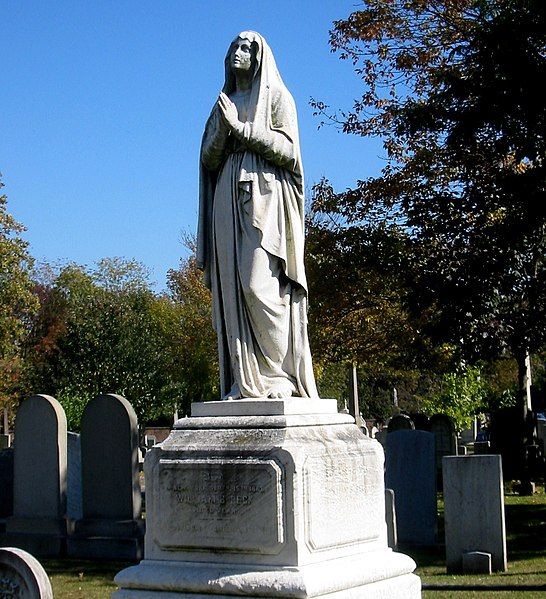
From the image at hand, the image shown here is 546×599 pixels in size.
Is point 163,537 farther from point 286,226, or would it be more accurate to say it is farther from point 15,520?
point 15,520

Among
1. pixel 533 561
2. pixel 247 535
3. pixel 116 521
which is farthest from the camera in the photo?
pixel 116 521

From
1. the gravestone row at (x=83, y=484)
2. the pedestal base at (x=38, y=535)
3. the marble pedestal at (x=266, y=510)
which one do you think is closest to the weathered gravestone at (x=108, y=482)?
the gravestone row at (x=83, y=484)

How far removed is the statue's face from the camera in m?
7.35

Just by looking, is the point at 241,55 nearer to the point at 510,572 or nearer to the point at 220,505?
the point at 220,505

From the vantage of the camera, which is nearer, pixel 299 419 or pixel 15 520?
pixel 299 419

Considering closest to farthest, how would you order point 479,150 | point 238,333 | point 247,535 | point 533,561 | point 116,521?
point 247,535 → point 238,333 → point 533,561 → point 116,521 → point 479,150

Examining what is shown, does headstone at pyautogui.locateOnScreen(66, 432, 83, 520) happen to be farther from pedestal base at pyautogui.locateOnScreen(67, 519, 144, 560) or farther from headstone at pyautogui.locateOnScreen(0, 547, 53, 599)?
headstone at pyautogui.locateOnScreen(0, 547, 53, 599)

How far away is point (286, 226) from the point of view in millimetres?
7309

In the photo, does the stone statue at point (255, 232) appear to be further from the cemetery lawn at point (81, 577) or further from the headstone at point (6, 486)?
the headstone at point (6, 486)

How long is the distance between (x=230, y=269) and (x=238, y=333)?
46 cm

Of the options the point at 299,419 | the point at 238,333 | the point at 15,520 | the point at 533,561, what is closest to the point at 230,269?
the point at 238,333

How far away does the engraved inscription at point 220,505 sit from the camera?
6316mm

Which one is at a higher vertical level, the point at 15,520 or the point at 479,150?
the point at 479,150

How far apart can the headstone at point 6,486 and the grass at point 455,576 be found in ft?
9.99
